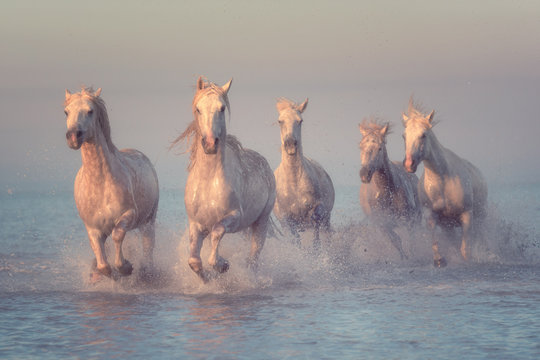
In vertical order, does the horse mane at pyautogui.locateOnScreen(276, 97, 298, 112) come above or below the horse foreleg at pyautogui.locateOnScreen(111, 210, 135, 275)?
above

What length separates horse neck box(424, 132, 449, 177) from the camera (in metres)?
11.4

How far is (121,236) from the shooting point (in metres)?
8.54

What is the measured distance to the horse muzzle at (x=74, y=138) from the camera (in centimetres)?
810

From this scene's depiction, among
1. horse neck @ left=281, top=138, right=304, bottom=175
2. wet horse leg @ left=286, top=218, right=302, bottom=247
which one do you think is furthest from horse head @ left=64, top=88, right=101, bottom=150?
wet horse leg @ left=286, top=218, right=302, bottom=247

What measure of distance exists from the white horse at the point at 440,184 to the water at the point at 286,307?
599 millimetres

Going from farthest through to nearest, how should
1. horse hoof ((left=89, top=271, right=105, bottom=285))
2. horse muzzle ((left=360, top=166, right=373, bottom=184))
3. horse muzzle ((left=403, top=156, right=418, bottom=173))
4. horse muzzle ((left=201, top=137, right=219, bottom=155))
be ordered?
horse muzzle ((left=360, top=166, right=373, bottom=184)) → horse muzzle ((left=403, top=156, right=418, bottom=173)) → horse hoof ((left=89, top=271, right=105, bottom=285)) → horse muzzle ((left=201, top=137, right=219, bottom=155))

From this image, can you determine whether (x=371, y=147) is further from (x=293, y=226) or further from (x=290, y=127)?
(x=293, y=226)

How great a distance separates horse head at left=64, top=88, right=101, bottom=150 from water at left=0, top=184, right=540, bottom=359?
1699 millimetres

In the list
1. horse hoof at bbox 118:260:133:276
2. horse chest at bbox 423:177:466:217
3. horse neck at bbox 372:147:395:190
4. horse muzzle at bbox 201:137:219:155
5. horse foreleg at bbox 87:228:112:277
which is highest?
horse muzzle at bbox 201:137:219:155

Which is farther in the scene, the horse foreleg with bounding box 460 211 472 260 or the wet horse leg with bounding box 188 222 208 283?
the horse foreleg with bounding box 460 211 472 260

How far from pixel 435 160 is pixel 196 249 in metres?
4.34

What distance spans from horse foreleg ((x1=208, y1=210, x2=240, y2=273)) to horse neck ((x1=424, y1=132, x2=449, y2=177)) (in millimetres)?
3770

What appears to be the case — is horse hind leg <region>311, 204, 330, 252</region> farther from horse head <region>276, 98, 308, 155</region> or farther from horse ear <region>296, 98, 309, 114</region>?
horse ear <region>296, 98, 309, 114</region>

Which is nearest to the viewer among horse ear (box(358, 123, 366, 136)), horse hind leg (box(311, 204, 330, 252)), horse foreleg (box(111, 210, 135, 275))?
horse foreleg (box(111, 210, 135, 275))
